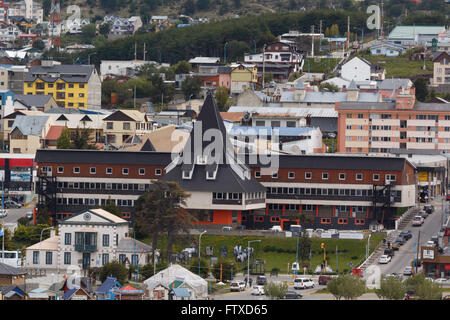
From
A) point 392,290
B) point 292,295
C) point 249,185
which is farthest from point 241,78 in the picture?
point 392,290

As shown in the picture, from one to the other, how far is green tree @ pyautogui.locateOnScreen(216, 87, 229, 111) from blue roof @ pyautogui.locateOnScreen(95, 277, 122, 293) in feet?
188

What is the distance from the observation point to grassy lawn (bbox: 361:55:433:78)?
376 ft

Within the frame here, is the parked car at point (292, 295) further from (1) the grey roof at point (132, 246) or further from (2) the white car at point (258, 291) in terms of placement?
(1) the grey roof at point (132, 246)

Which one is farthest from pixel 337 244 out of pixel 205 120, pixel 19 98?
pixel 19 98

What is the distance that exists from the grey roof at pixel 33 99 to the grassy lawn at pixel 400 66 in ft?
104

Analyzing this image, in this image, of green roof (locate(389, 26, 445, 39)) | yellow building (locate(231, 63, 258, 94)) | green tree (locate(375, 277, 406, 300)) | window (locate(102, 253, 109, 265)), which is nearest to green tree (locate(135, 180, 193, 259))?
window (locate(102, 253, 109, 265))

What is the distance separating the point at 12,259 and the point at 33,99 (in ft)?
165

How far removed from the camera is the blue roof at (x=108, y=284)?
4703 centimetres

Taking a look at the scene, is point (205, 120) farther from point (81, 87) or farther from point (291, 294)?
point (81, 87)

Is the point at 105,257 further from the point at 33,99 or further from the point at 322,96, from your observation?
the point at 33,99

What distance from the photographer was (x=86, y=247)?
5856 centimetres

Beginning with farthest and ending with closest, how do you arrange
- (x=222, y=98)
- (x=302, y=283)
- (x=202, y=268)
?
(x=222, y=98) < (x=202, y=268) < (x=302, y=283)

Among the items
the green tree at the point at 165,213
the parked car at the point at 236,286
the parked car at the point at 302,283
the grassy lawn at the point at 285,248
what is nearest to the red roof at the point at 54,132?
the grassy lawn at the point at 285,248

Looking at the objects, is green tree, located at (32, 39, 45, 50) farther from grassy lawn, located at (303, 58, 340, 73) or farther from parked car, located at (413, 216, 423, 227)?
parked car, located at (413, 216, 423, 227)
